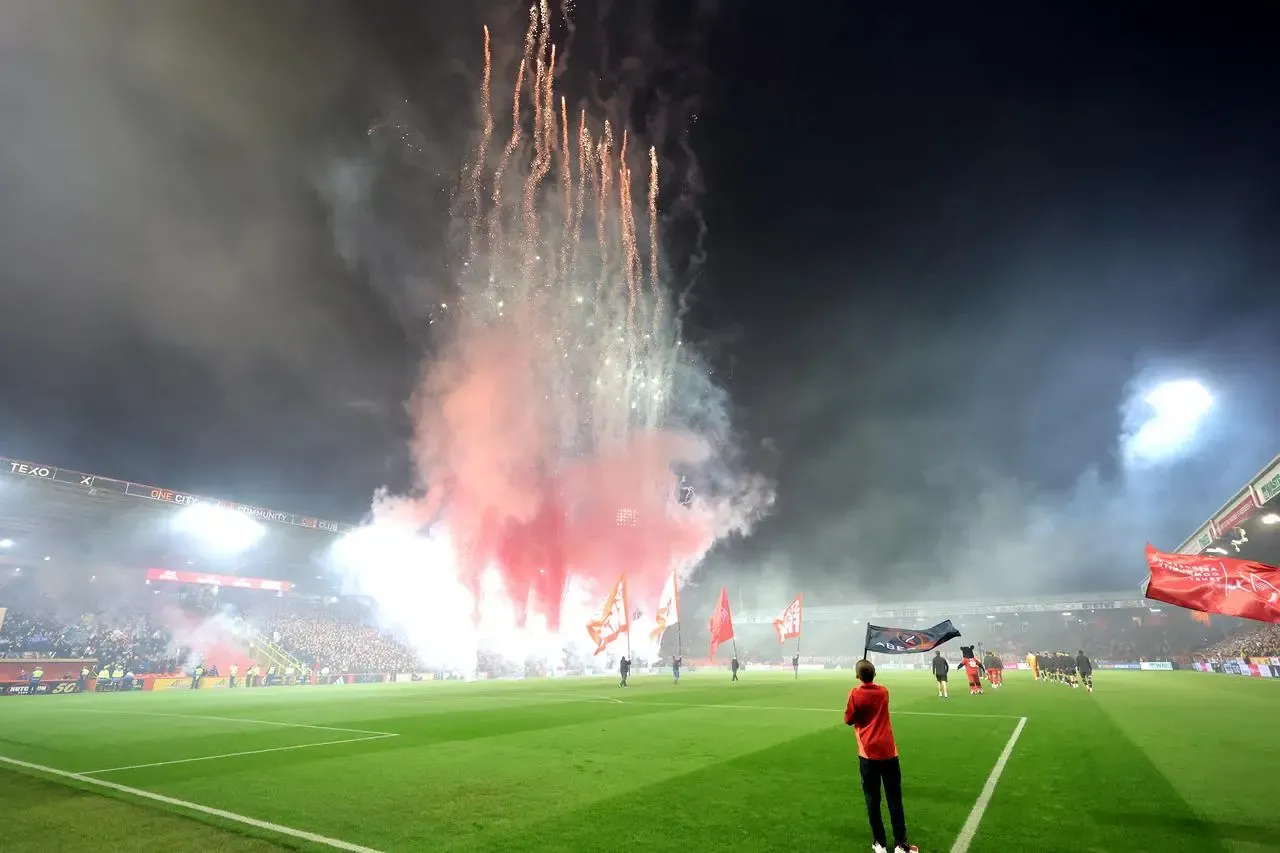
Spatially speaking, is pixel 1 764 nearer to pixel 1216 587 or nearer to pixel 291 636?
pixel 1216 587

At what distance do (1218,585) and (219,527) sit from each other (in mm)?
73431

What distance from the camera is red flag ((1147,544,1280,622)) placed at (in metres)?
12.8

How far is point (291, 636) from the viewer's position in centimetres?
6000

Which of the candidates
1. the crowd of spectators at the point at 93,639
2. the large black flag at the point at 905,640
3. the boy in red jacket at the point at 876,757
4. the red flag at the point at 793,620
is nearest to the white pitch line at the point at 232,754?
the large black flag at the point at 905,640

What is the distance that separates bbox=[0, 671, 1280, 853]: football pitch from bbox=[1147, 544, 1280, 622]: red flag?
2869 mm

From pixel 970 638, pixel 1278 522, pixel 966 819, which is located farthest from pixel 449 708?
pixel 970 638

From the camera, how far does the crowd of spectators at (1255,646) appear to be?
5241 cm

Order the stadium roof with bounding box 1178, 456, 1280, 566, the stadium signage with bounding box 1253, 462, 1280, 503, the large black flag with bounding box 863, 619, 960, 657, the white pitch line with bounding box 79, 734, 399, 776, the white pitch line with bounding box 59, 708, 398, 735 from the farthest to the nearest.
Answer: the stadium roof with bounding box 1178, 456, 1280, 566
the stadium signage with bounding box 1253, 462, 1280, 503
the white pitch line with bounding box 59, 708, 398, 735
the large black flag with bounding box 863, 619, 960, 657
the white pitch line with bounding box 79, 734, 399, 776

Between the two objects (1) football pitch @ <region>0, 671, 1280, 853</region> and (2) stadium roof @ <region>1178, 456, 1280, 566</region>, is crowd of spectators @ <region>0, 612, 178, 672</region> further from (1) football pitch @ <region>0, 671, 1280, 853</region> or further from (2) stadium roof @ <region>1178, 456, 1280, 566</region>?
(2) stadium roof @ <region>1178, 456, 1280, 566</region>

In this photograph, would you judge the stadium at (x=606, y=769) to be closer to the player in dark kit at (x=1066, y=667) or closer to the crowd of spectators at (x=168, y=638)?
the crowd of spectators at (x=168, y=638)

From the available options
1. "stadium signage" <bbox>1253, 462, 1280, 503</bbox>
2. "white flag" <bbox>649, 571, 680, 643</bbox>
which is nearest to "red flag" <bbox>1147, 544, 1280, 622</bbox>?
"stadium signage" <bbox>1253, 462, 1280, 503</bbox>

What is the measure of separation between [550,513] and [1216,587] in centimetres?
6001

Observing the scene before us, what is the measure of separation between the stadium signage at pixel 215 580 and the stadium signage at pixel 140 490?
8396 millimetres

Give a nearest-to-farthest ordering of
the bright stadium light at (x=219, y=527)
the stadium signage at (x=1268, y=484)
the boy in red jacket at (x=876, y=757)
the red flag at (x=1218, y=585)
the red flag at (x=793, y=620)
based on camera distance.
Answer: the boy in red jacket at (x=876, y=757)
the red flag at (x=1218, y=585)
the stadium signage at (x=1268, y=484)
the red flag at (x=793, y=620)
the bright stadium light at (x=219, y=527)
